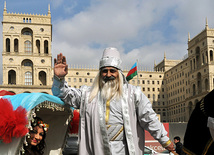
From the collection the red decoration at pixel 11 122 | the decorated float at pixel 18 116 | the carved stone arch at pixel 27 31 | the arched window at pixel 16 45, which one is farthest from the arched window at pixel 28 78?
the red decoration at pixel 11 122

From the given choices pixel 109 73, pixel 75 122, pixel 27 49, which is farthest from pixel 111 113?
pixel 27 49

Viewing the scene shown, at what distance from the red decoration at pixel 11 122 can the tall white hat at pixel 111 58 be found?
→ 125 centimetres

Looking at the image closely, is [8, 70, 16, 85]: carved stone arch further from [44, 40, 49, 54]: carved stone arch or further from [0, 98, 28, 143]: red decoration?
[0, 98, 28, 143]: red decoration

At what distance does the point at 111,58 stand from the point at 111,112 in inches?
28.7

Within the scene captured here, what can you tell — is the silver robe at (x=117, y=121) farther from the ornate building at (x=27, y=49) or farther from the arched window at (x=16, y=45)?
the arched window at (x=16, y=45)

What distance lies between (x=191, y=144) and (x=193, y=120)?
0.27 m

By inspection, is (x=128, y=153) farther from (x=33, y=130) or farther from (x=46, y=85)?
(x=46, y=85)

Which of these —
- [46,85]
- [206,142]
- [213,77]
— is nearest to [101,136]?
[206,142]

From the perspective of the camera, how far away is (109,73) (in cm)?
400

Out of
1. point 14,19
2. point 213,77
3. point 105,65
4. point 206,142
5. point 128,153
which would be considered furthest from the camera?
point 213,77

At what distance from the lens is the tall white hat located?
4.00m

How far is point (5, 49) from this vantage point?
160ft

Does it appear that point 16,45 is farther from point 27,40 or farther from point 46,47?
point 46,47

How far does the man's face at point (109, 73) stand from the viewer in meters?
4.00
